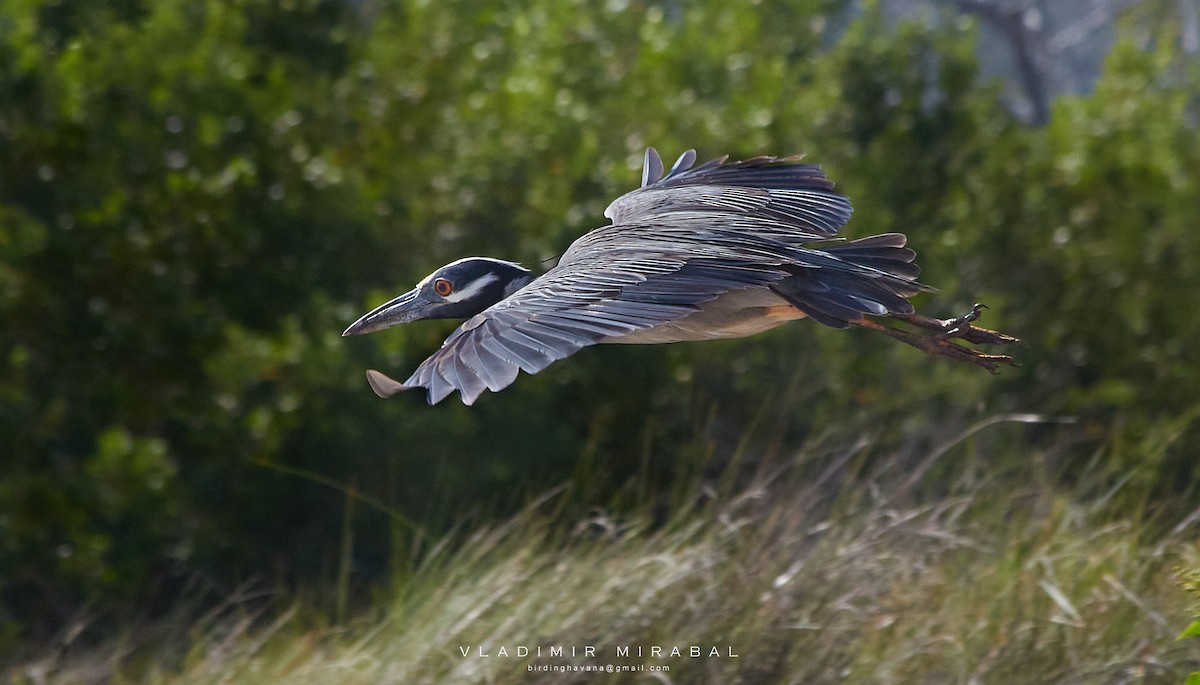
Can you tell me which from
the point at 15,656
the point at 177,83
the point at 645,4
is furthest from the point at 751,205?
the point at 645,4

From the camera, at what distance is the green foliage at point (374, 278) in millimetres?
7488

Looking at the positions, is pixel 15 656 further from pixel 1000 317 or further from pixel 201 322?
pixel 1000 317

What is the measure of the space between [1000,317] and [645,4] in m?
3.20

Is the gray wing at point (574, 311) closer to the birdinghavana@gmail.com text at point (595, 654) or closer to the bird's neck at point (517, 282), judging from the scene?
the bird's neck at point (517, 282)

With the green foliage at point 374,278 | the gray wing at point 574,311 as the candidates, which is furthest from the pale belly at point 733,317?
the green foliage at point 374,278

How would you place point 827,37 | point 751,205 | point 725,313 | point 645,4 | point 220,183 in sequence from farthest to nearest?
point 827,37 → point 645,4 → point 220,183 → point 751,205 → point 725,313

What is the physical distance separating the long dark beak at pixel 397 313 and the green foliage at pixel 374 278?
3.04 metres

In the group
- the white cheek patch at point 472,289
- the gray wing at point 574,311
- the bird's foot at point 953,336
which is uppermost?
the white cheek patch at point 472,289

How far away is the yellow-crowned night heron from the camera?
304 centimetres

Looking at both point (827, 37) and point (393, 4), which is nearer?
point (393, 4)

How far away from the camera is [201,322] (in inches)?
301

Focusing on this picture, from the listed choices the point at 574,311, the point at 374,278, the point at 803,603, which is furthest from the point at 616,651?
the point at 374,278

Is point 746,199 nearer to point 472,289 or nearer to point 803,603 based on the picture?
point 472,289

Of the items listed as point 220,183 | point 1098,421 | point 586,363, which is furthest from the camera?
point 1098,421
